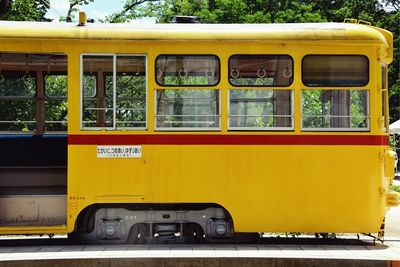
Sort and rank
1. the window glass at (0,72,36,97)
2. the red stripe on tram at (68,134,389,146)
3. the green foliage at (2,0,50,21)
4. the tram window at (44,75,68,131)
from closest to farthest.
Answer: the red stripe on tram at (68,134,389,146) < the window glass at (0,72,36,97) < the tram window at (44,75,68,131) < the green foliage at (2,0,50,21)

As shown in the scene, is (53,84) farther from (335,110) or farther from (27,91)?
(335,110)

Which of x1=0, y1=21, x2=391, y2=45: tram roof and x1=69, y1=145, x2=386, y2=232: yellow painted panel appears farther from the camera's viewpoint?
x1=0, y1=21, x2=391, y2=45: tram roof

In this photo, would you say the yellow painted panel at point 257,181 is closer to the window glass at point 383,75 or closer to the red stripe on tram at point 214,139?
the red stripe on tram at point 214,139

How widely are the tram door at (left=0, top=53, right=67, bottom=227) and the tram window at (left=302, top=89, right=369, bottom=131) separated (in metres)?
3.45

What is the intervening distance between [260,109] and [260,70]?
0.54 meters

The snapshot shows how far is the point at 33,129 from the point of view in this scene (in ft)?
31.4

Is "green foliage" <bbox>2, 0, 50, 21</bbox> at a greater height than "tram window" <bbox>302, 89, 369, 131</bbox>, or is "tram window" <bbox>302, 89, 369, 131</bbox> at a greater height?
"green foliage" <bbox>2, 0, 50, 21</bbox>

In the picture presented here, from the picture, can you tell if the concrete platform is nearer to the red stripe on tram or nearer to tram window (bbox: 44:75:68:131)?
the red stripe on tram

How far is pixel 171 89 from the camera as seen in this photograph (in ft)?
28.1

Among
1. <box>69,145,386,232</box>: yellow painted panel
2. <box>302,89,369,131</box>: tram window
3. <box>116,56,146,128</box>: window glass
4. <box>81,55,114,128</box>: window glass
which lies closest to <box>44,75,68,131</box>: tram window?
<box>81,55,114,128</box>: window glass

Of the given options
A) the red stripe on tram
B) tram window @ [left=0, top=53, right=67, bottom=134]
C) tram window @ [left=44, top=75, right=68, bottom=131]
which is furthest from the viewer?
tram window @ [left=44, top=75, right=68, bottom=131]

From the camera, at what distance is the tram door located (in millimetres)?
9023

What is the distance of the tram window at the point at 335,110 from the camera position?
28.3 feet

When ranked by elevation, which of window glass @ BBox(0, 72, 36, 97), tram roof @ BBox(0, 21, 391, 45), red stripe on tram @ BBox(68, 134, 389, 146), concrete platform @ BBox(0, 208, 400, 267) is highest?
tram roof @ BBox(0, 21, 391, 45)
